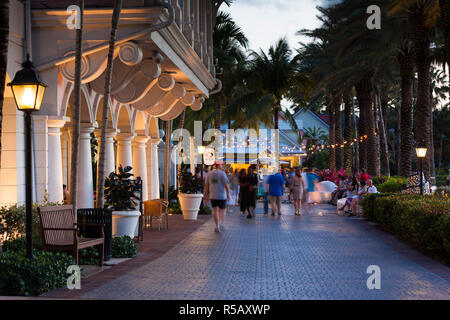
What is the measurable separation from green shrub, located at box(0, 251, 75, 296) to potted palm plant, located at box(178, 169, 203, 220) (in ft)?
39.7

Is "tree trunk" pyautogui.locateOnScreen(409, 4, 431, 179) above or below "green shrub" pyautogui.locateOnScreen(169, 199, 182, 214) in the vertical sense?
above

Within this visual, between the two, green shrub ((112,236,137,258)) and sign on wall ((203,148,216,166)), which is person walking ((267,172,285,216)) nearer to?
sign on wall ((203,148,216,166))

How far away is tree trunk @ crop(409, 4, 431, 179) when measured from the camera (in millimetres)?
22938

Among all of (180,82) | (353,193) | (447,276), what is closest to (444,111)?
(353,193)

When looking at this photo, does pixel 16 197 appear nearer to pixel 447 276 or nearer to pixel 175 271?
pixel 175 271

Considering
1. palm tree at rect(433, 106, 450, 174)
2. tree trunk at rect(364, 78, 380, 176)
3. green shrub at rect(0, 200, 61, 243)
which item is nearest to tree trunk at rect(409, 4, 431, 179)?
tree trunk at rect(364, 78, 380, 176)

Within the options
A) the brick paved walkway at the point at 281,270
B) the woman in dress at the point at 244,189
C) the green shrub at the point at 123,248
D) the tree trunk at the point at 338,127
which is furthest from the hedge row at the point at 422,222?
the tree trunk at the point at 338,127

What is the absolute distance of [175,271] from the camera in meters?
9.55

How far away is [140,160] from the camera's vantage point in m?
22.1

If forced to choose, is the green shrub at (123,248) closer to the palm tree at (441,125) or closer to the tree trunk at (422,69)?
the tree trunk at (422,69)

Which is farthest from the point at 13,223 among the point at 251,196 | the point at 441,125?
the point at 441,125

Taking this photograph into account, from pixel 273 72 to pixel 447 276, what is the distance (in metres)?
27.8

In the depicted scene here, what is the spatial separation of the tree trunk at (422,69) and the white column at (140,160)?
33.3ft

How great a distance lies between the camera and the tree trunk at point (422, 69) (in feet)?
75.3
